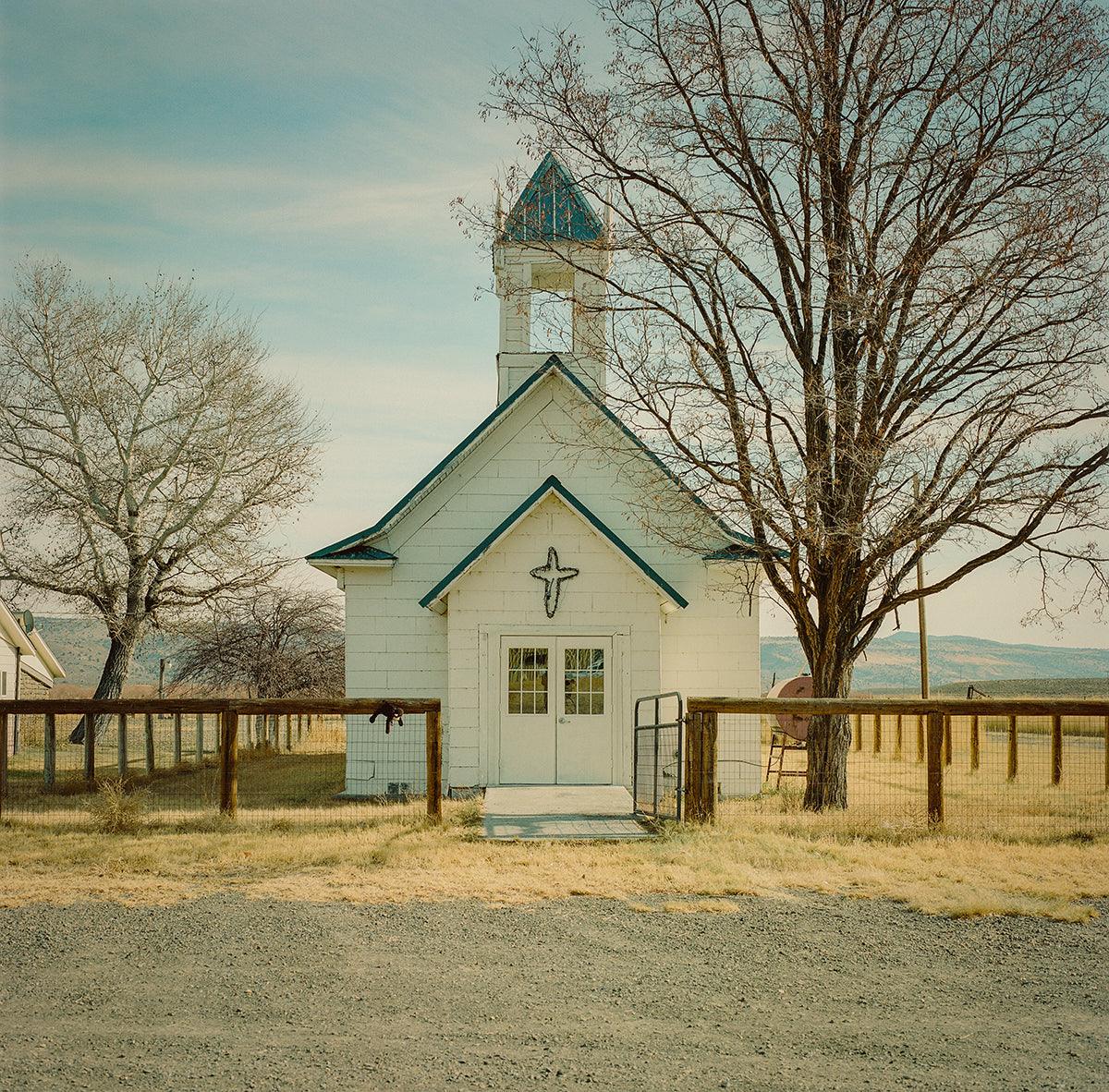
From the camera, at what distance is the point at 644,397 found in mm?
15133

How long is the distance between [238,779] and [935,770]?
12636 mm

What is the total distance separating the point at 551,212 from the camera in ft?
63.3

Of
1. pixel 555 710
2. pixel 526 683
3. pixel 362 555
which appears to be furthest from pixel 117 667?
pixel 555 710

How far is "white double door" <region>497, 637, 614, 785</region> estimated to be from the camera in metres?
17.1

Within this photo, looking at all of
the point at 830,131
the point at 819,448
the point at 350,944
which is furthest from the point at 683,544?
the point at 350,944

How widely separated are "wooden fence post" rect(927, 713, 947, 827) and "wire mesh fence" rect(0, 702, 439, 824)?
19.2 feet

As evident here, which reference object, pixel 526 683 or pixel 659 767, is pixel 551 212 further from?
pixel 659 767

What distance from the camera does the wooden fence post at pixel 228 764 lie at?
13617 mm

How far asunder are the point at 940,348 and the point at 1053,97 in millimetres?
3628

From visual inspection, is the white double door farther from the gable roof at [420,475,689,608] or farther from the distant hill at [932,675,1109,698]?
the distant hill at [932,675,1109,698]

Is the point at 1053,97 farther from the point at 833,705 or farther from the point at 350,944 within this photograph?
the point at 350,944

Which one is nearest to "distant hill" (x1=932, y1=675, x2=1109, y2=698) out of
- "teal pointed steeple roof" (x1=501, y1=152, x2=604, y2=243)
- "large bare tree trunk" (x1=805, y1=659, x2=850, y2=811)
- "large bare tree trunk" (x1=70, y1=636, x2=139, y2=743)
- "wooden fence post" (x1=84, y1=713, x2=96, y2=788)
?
"large bare tree trunk" (x1=70, y1=636, x2=139, y2=743)

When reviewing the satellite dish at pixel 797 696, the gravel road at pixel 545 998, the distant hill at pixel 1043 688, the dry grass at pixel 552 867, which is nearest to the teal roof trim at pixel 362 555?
the dry grass at pixel 552 867

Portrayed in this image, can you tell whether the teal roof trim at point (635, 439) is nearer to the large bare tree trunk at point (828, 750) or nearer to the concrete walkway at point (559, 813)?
the large bare tree trunk at point (828, 750)
